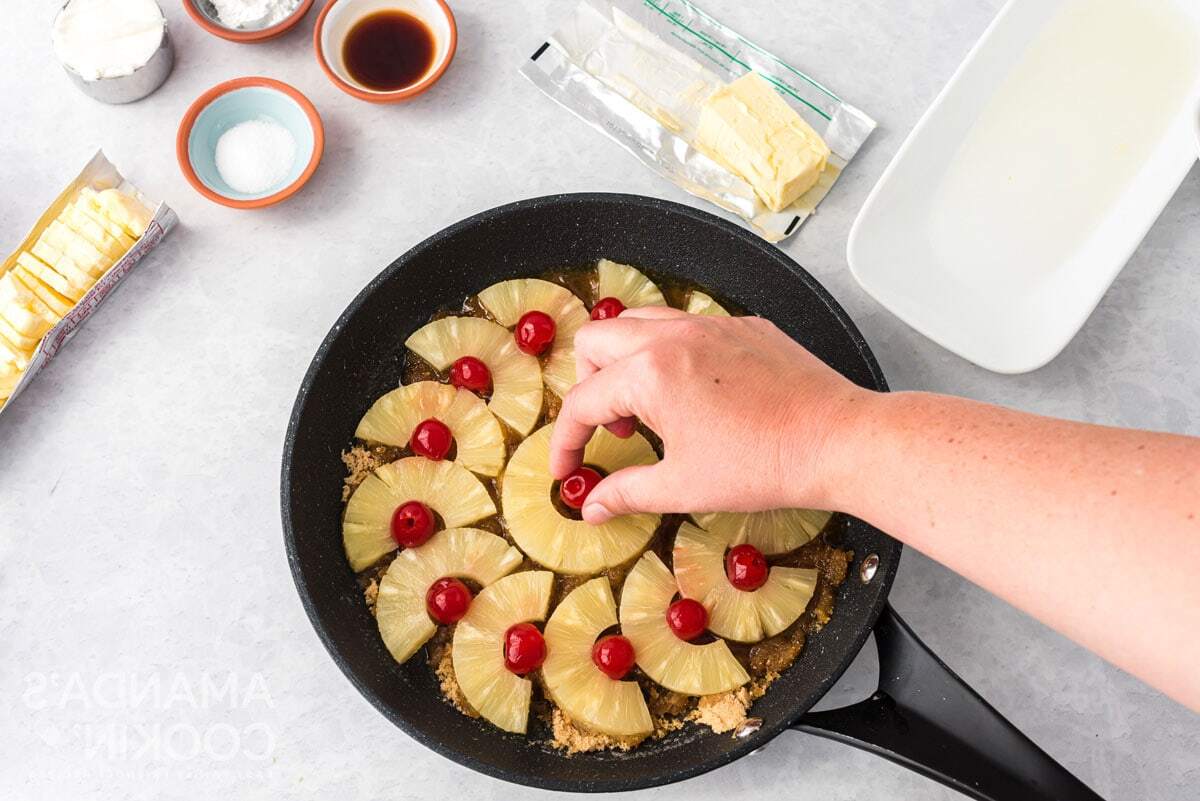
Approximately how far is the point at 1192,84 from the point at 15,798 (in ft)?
6.69

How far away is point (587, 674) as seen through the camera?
4.21ft

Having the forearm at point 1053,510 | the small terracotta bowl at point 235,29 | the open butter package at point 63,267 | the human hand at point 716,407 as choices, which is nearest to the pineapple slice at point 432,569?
the human hand at point 716,407

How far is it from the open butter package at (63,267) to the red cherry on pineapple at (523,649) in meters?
0.81

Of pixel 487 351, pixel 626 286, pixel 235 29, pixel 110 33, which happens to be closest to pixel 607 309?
pixel 626 286

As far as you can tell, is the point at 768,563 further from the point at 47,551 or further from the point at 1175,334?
the point at 47,551

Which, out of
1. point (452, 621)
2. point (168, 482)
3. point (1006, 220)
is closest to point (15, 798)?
point (168, 482)

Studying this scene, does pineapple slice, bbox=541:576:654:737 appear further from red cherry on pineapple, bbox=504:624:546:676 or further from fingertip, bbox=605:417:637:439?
fingertip, bbox=605:417:637:439

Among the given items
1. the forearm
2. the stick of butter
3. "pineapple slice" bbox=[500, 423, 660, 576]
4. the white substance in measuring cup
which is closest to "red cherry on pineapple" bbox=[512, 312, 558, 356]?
"pineapple slice" bbox=[500, 423, 660, 576]

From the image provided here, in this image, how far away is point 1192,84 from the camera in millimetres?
1473

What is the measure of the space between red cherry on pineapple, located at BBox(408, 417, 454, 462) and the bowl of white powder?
17.4 inches

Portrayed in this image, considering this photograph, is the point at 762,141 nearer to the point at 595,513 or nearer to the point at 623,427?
the point at 623,427

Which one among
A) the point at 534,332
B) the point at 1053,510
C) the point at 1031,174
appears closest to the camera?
the point at 1053,510

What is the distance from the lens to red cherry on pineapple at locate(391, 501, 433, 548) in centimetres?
130

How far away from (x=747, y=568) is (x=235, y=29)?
45.3 inches
